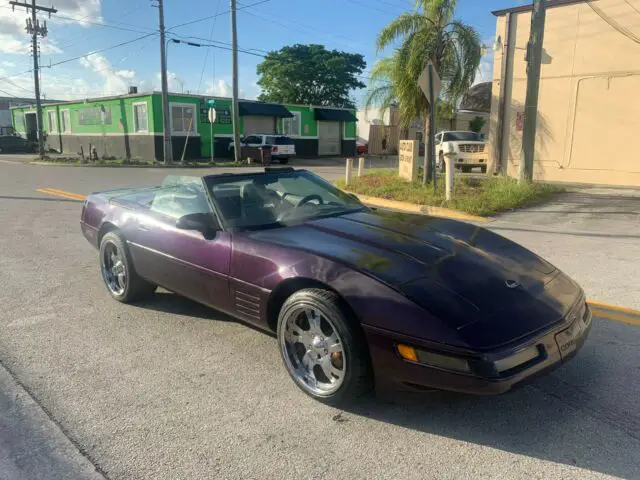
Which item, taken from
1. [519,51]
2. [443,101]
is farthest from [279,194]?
[519,51]

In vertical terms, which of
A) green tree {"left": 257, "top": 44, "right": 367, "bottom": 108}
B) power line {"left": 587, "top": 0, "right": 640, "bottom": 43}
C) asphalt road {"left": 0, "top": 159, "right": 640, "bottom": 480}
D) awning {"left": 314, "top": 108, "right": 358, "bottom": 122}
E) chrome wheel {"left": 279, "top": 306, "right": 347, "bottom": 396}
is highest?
green tree {"left": 257, "top": 44, "right": 367, "bottom": 108}

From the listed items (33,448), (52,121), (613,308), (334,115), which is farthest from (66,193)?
(52,121)

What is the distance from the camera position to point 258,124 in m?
36.2

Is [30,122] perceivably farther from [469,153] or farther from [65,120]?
[469,153]

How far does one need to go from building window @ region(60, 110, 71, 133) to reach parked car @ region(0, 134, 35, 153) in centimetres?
374

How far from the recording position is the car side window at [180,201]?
13.6ft

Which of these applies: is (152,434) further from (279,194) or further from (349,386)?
(279,194)

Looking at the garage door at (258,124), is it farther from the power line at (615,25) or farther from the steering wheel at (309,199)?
the steering wheel at (309,199)

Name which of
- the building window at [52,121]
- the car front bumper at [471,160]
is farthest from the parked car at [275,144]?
the building window at [52,121]

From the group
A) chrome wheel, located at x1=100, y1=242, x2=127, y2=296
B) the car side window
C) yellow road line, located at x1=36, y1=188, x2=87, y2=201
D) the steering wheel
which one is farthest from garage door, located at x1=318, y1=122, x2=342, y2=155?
the steering wheel

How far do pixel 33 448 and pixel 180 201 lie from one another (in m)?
2.21

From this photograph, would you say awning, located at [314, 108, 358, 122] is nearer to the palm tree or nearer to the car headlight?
the palm tree

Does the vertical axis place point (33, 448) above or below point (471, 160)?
below

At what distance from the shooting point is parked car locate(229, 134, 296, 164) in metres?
30.0
